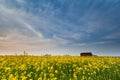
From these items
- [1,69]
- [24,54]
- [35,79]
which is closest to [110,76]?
[35,79]

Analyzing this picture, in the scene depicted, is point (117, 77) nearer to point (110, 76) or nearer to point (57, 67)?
point (110, 76)

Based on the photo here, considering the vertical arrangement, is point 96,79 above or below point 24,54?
below

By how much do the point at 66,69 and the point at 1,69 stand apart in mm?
3737

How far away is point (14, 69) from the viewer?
13461 millimetres

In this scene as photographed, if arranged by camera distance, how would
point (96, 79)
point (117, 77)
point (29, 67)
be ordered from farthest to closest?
point (29, 67) → point (117, 77) → point (96, 79)

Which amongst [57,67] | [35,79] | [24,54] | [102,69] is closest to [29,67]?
[57,67]

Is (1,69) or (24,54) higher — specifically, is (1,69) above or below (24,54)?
below

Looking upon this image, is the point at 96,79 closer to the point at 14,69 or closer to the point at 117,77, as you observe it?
the point at 117,77

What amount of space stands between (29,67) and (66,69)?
2.23 metres

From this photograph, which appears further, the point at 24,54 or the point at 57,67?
the point at 24,54

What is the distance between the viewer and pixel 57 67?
15422 mm

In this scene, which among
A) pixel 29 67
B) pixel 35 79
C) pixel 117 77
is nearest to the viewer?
pixel 35 79

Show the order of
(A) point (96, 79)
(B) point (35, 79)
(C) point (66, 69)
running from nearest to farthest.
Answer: (B) point (35, 79) → (A) point (96, 79) → (C) point (66, 69)

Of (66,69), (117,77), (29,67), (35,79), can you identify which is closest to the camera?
(35,79)
